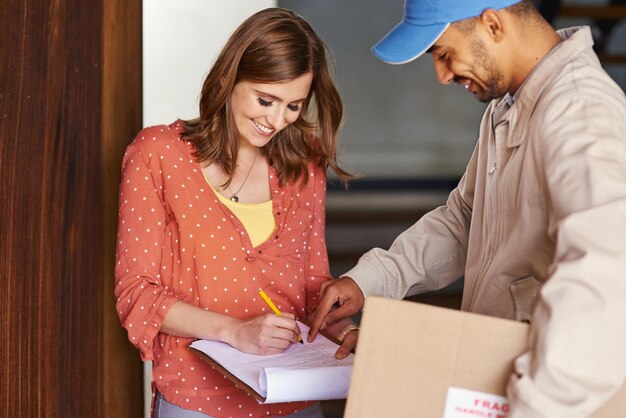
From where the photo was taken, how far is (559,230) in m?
1.17

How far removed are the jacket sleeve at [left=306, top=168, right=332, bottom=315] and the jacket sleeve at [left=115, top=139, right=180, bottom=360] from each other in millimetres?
316

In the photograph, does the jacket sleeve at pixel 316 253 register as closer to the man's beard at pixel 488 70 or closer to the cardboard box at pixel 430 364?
the man's beard at pixel 488 70

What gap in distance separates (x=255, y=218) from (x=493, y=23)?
0.70 m

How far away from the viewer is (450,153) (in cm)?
853

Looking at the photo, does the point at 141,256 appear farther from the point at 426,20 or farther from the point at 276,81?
the point at 426,20

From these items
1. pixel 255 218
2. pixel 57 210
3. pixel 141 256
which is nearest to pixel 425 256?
pixel 255 218

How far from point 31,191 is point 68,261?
0.76ft

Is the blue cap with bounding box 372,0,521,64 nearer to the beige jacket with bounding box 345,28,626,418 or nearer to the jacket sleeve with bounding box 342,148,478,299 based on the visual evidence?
the beige jacket with bounding box 345,28,626,418

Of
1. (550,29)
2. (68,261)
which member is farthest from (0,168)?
(550,29)

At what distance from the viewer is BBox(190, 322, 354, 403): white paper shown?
1.46 meters

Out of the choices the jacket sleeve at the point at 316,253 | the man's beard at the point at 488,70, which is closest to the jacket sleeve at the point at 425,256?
the jacket sleeve at the point at 316,253

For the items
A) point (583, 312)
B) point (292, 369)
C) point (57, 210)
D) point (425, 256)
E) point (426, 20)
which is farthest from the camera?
point (57, 210)

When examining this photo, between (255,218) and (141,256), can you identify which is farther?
(255,218)

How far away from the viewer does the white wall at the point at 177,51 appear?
94.4 inches
